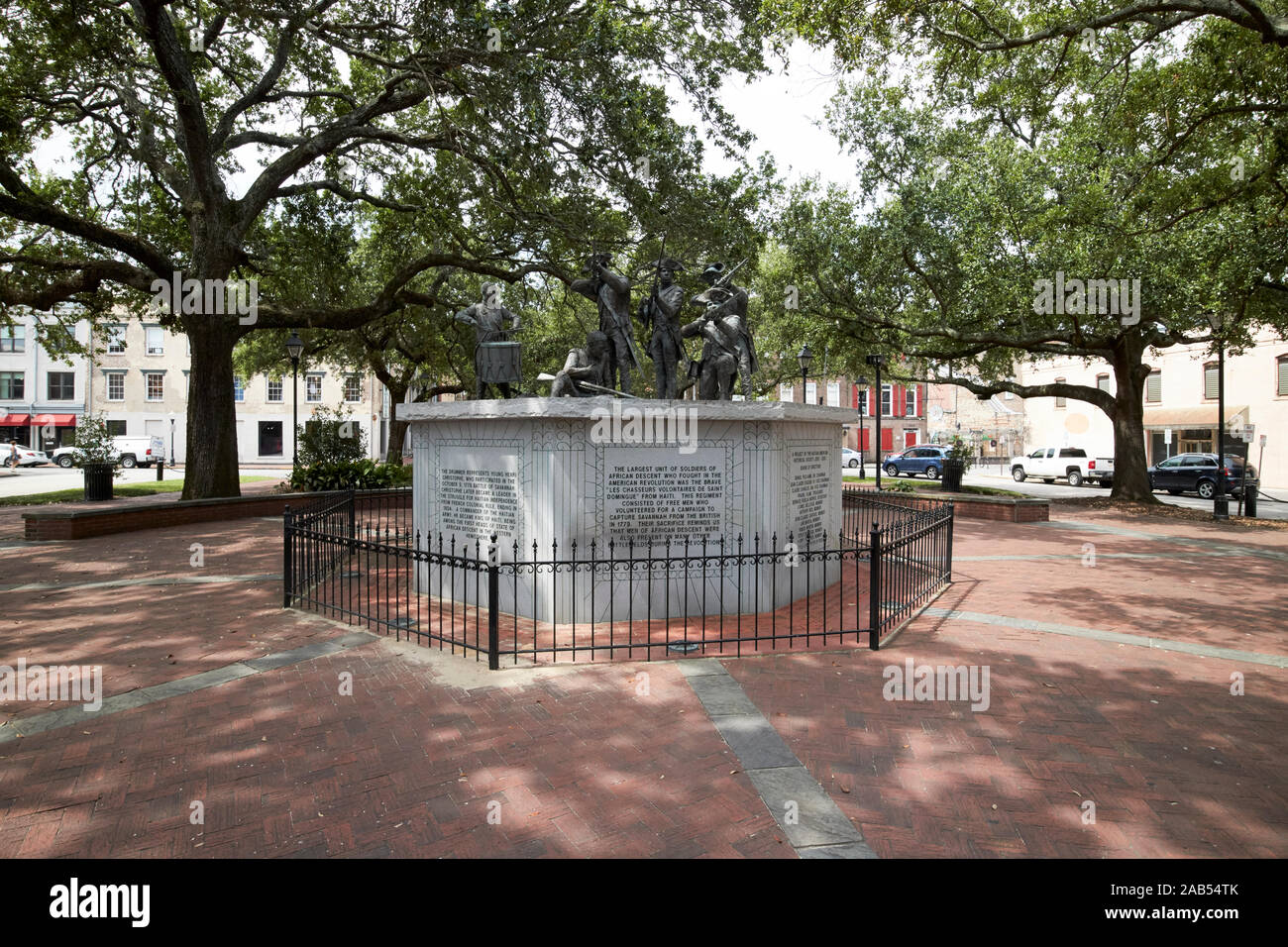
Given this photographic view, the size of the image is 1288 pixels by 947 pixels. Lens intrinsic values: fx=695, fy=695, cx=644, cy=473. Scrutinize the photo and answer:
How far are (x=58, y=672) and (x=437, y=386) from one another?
86.8 feet

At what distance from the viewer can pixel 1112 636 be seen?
7551mm

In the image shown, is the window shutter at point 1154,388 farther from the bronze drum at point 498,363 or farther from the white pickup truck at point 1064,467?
the bronze drum at point 498,363

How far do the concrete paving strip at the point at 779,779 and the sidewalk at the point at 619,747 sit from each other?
46 mm

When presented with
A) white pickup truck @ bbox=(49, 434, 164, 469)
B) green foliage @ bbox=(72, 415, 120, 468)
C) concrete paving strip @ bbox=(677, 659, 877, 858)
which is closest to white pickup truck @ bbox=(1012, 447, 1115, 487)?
concrete paving strip @ bbox=(677, 659, 877, 858)

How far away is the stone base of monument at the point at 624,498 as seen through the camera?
776 centimetres

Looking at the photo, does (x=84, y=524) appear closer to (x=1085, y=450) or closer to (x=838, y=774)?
(x=838, y=774)

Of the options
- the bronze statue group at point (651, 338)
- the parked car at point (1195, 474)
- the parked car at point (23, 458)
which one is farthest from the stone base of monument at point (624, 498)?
the parked car at point (23, 458)

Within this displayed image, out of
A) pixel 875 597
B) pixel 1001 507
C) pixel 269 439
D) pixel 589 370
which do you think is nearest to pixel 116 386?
pixel 269 439

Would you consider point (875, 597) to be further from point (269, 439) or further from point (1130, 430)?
point (269, 439)

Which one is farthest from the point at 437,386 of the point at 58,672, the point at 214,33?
the point at 58,672

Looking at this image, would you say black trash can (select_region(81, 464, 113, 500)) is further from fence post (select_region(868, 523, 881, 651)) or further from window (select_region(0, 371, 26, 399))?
window (select_region(0, 371, 26, 399))

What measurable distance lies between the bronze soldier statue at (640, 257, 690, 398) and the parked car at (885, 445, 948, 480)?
3113 centimetres
